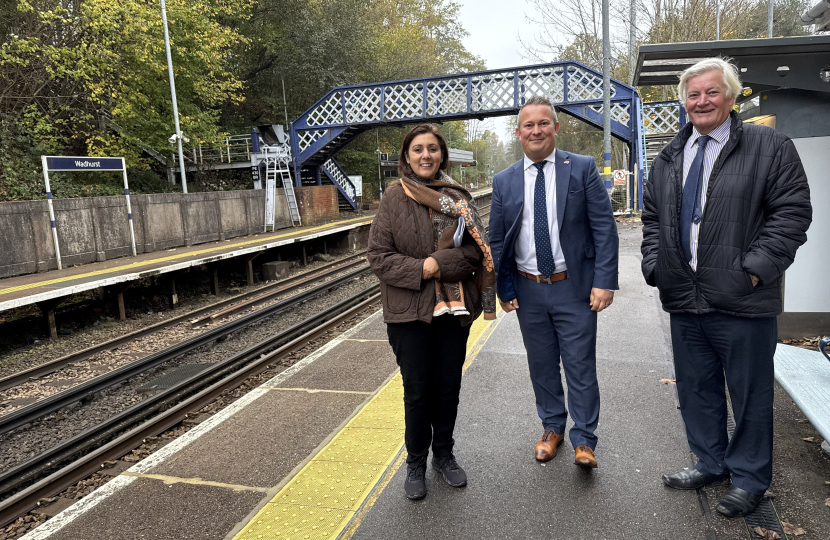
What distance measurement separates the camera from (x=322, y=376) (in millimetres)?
5258

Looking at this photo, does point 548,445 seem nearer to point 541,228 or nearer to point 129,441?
point 541,228

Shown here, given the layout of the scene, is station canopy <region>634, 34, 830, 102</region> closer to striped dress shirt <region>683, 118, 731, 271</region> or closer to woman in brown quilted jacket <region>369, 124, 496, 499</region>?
striped dress shirt <region>683, 118, 731, 271</region>

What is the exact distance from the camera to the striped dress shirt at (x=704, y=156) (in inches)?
108

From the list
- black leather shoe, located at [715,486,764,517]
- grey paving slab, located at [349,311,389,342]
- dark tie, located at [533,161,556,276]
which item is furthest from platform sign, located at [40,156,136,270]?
black leather shoe, located at [715,486,764,517]

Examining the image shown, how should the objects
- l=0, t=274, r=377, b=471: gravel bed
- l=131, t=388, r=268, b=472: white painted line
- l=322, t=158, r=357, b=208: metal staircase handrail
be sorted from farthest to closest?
l=322, t=158, r=357, b=208: metal staircase handrail < l=0, t=274, r=377, b=471: gravel bed < l=131, t=388, r=268, b=472: white painted line

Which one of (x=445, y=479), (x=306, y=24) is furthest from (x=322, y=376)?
(x=306, y=24)

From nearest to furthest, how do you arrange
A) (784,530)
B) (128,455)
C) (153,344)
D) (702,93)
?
(784,530), (702,93), (128,455), (153,344)

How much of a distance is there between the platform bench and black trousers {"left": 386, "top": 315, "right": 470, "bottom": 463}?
1791 mm

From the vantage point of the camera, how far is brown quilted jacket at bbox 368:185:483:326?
287 cm

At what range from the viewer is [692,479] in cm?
293

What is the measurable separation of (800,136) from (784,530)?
12.2ft

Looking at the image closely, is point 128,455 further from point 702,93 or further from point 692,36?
point 692,36

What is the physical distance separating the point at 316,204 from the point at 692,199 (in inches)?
735

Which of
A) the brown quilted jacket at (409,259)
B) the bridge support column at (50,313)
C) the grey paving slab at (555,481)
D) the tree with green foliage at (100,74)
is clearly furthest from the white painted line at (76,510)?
the tree with green foliage at (100,74)
